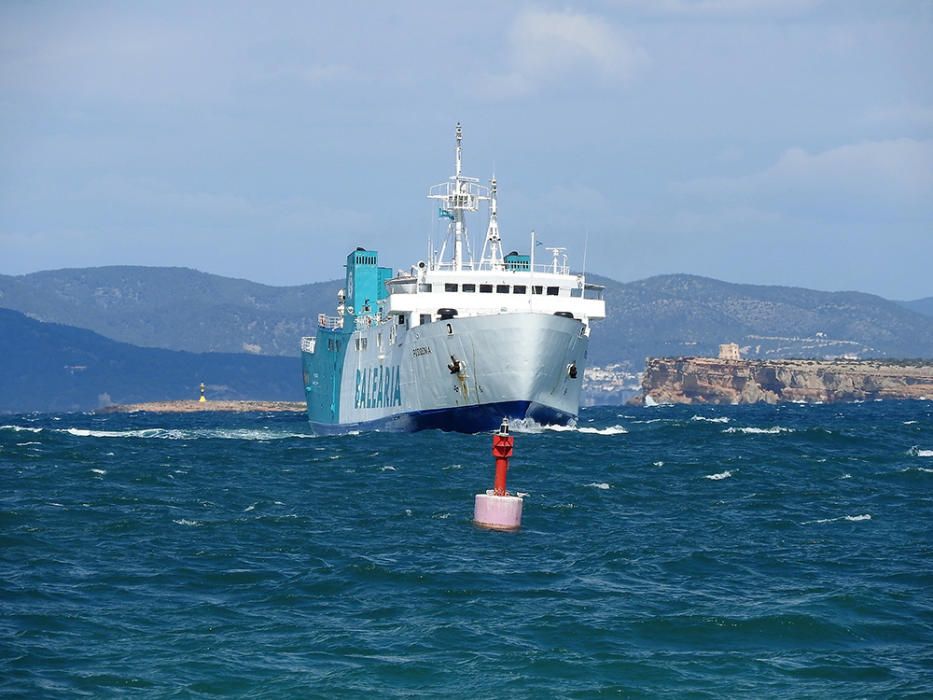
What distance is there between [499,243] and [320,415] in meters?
23.5

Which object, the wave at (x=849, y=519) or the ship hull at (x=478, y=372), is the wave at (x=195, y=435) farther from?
the wave at (x=849, y=519)

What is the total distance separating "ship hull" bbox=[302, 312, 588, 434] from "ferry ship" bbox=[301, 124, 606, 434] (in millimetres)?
47

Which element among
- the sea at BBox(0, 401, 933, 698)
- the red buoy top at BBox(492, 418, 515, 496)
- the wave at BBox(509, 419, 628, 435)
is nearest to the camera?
the sea at BBox(0, 401, 933, 698)

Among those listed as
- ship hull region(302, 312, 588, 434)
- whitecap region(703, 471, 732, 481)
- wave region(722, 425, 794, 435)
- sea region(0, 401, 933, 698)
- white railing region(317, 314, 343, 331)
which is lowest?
sea region(0, 401, 933, 698)

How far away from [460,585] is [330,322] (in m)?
71.5

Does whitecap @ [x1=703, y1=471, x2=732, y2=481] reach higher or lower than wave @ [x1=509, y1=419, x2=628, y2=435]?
lower

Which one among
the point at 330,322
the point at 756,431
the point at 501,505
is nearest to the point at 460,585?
the point at 501,505

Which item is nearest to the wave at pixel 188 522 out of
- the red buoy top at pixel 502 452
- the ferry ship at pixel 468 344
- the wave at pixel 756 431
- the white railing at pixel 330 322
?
the red buoy top at pixel 502 452

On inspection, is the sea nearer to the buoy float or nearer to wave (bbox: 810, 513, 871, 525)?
wave (bbox: 810, 513, 871, 525)

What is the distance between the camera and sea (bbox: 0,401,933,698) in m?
20.8

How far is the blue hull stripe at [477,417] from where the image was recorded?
63.8 m

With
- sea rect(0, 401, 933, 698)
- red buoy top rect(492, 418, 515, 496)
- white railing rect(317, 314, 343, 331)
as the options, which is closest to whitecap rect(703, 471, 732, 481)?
sea rect(0, 401, 933, 698)

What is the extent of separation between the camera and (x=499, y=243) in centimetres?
7550

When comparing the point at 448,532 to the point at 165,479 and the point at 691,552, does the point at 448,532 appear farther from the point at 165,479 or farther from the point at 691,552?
the point at 165,479
